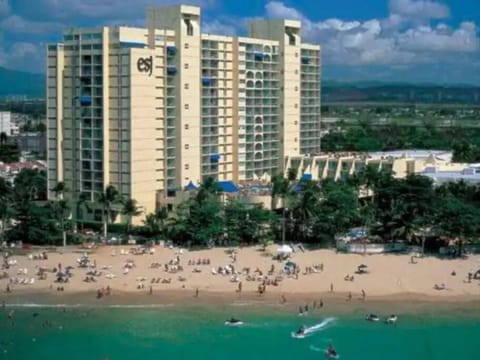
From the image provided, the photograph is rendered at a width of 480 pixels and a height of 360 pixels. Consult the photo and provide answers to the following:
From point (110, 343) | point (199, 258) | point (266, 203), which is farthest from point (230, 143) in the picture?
point (110, 343)

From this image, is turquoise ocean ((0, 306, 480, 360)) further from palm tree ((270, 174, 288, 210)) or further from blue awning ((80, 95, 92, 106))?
blue awning ((80, 95, 92, 106))

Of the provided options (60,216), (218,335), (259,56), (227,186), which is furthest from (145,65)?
(218,335)

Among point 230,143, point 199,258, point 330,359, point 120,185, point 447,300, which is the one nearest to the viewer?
point 330,359

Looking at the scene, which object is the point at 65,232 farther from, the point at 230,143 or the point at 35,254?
the point at 230,143

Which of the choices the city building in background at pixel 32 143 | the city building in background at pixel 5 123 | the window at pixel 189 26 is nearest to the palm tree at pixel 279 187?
the window at pixel 189 26

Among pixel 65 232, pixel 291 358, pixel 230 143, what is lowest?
pixel 291 358
